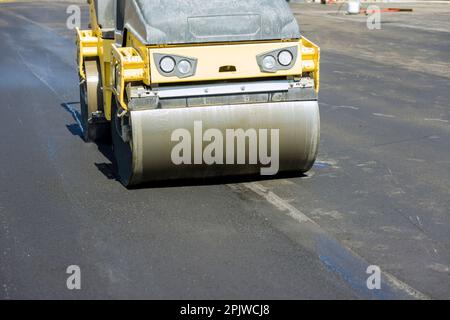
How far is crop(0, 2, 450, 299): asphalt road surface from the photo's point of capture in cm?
589

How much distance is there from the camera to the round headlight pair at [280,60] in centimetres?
796

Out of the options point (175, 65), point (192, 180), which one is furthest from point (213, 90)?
point (192, 180)

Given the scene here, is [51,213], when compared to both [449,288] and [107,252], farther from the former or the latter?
[449,288]

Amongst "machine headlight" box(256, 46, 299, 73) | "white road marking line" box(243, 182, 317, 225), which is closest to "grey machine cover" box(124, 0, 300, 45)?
"machine headlight" box(256, 46, 299, 73)

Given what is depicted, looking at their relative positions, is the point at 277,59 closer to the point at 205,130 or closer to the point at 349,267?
the point at 205,130

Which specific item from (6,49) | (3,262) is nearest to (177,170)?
(3,262)

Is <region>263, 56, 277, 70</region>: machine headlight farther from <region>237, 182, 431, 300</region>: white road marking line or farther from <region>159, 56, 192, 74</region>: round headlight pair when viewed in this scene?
<region>237, 182, 431, 300</region>: white road marking line

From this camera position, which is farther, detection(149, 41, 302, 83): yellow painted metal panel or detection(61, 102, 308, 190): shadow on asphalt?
detection(61, 102, 308, 190): shadow on asphalt

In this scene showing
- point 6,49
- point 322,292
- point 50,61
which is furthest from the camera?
point 6,49

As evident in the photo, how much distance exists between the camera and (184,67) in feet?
25.4

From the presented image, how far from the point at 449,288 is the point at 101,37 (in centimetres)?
540

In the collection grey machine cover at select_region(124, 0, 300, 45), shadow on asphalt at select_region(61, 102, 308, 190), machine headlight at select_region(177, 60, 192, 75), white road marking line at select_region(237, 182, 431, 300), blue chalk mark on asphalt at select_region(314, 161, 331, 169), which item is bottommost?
blue chalk mark on asphalt at select_region(314, 161, 331, 169)

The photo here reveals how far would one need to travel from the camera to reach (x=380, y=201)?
791cm

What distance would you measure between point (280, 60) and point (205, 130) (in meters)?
0.99
